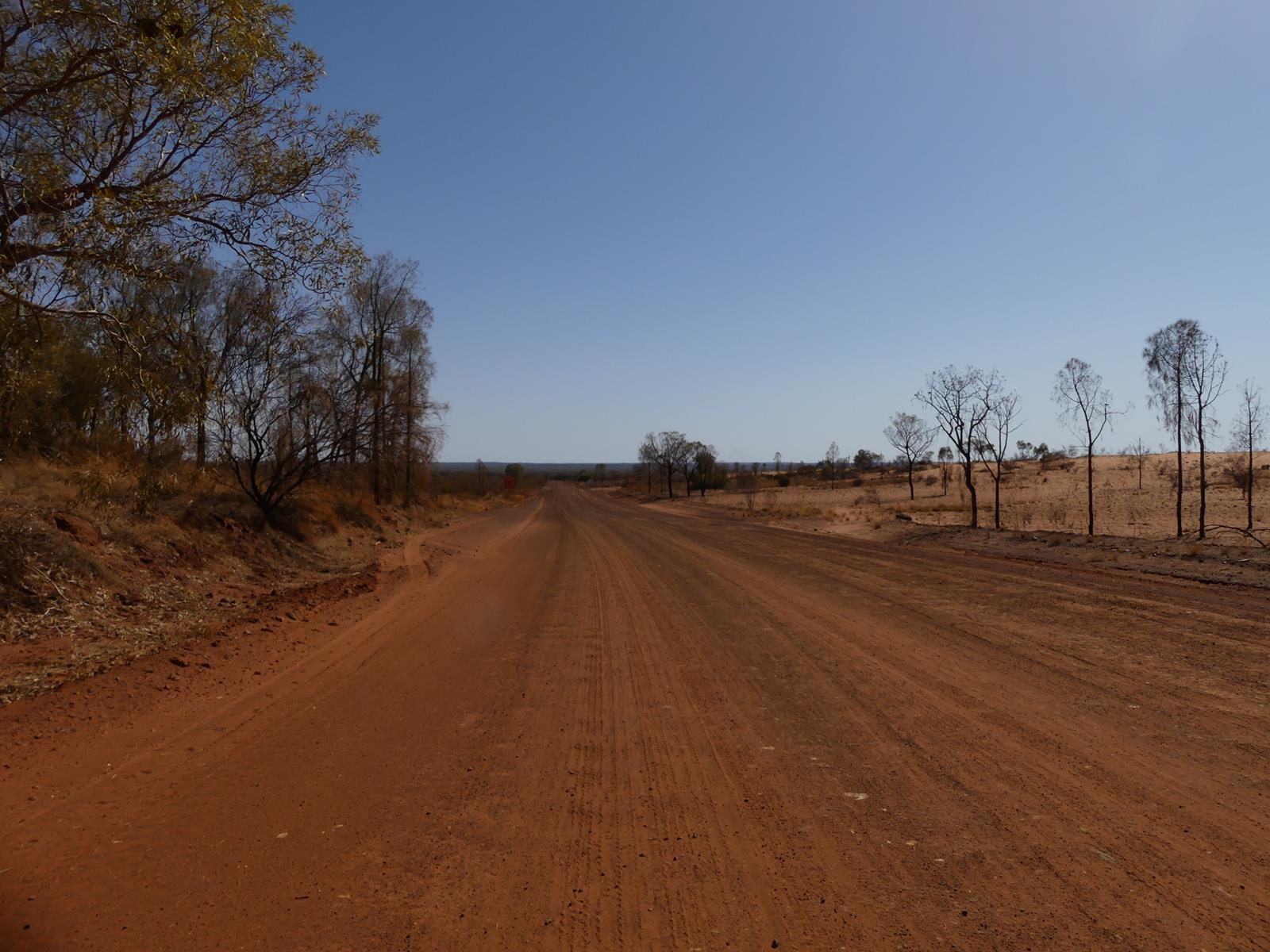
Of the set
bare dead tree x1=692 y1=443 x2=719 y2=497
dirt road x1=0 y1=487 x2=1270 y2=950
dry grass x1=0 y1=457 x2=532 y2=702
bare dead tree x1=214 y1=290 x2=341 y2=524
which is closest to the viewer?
dirt road x1=0 y1=487 x2=1270 y2=950

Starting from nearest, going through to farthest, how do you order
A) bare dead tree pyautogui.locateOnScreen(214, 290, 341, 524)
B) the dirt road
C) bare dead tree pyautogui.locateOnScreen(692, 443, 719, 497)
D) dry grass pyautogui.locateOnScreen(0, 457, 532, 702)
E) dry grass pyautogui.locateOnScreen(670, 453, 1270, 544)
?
the dirt road < dry grass pyautogui.locateOnScreen(0, 457, 532, 702) < bare dead tree pyautogui.locateOnScreen(214, 290, 341, 524) < dry grass pyautogui.locateOnScreen(670, 453, 1270, 544) < bare dead tree pyautogui.locateOnScreen(692, 443, 719, 497)

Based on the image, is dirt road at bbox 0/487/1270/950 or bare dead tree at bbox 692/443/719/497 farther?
bare dead tree at bbox 692/443/719/497

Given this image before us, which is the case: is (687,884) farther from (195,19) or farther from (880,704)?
(195,19)

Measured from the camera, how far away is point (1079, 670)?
8242 millimetres

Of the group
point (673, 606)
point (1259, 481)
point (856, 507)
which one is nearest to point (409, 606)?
point (673, 606)

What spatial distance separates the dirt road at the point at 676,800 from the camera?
12.2 ft

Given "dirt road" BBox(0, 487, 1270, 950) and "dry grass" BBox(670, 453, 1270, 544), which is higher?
"dry grass" BBox(670, 453, 1270, 544)

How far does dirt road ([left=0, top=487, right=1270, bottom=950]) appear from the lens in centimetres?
371

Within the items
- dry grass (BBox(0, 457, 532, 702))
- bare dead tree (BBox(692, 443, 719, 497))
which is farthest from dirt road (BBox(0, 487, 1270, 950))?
bare dead tree (BBox(692, 443, 719, 497))

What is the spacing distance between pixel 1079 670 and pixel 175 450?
1372 centimetres

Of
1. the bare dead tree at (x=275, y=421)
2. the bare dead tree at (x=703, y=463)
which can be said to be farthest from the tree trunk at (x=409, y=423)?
the bare dead tree at (x=703, y=463)

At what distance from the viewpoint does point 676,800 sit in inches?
203

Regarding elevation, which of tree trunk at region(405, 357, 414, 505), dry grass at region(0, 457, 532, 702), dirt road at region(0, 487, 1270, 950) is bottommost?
dirt road at region(0, 487, 1270, 950)

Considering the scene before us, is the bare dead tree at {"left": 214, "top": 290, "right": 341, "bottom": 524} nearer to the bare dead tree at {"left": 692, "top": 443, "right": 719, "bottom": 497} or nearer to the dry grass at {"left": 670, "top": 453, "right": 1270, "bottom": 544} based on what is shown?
the dry grass at {"left": 670, "top": 453, "right": 1270, "bottom": 544}
